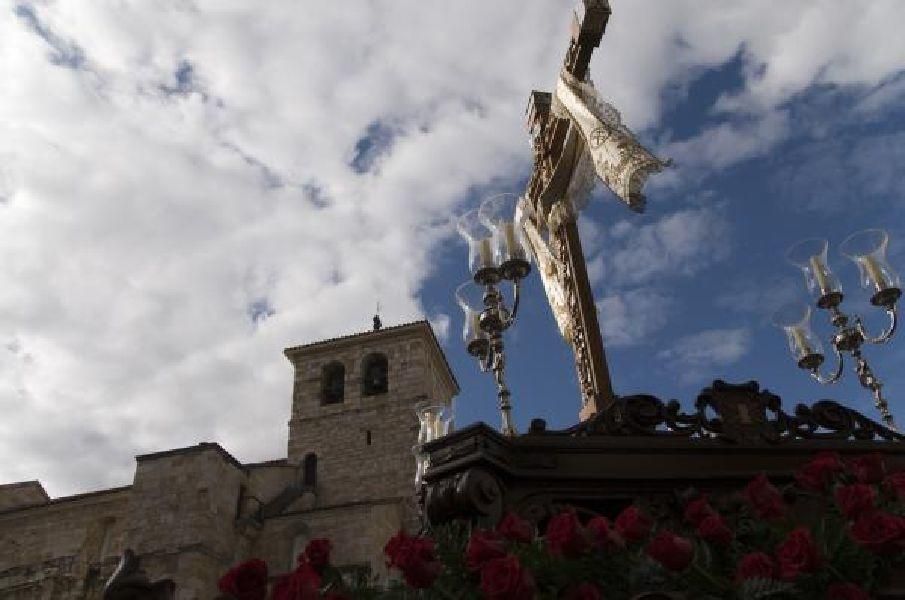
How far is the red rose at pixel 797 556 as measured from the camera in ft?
6.42

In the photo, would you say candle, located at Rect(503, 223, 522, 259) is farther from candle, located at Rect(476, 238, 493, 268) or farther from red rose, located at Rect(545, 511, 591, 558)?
red rose, located at Rect(545, 511, 591, 558)

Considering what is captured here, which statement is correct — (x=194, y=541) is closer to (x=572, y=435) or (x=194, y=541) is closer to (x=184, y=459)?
(x=184, y=459)

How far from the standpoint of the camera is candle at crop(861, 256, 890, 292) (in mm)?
6241

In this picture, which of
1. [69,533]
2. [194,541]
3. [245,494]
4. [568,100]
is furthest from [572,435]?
[69,533]

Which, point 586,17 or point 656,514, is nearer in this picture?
point 656,514

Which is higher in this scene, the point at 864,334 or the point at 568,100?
the point at 568,100

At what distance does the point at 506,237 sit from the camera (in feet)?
18.7

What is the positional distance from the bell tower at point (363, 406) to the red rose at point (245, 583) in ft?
79.3

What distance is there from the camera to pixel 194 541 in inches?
813

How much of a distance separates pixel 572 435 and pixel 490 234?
2.91 metres

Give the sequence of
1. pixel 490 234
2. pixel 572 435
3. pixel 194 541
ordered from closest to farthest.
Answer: pixel 572 435
pixel 490 234
pixel 194 541

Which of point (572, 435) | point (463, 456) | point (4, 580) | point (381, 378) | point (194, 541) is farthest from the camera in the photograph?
point (381, 378)

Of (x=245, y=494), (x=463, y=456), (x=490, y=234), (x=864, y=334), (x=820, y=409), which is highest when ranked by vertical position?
(x=245, y=494)

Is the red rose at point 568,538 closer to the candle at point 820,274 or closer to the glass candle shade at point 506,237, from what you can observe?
the glass candle shade at point 506,237
